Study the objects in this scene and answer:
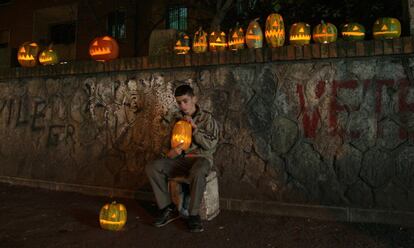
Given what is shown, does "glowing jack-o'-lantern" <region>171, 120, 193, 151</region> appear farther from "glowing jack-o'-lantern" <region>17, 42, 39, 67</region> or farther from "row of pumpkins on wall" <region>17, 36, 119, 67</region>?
"glowing jack-o'-lantern" <region>17, 42, 39, 67</region>

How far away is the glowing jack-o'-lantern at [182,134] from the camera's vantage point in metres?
3.94

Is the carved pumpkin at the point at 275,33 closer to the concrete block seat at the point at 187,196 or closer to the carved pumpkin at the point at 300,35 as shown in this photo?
the carved pumpkin at the point at 300,35

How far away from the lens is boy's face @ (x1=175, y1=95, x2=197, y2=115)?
406 cm

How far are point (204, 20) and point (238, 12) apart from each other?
7.74ft

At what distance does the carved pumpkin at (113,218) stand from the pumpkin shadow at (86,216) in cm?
28

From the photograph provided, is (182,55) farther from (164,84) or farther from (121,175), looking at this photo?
(121,175)

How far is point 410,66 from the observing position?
382cm

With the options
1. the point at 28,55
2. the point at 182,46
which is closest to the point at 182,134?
the point at 182,46

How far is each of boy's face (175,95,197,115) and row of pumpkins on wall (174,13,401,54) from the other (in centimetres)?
121

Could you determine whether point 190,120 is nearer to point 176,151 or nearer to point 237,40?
point 176,151

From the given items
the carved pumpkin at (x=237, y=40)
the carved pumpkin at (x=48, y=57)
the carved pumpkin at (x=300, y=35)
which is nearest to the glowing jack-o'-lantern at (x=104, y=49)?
the carved pumpkin at (x=48, y=57)

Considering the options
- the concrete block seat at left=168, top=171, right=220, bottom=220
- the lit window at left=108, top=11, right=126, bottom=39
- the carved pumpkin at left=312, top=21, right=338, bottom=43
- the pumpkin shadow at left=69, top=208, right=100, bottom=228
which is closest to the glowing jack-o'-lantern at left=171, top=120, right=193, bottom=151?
the concrete block seat at left=168, top=171, right=220, bottom=220

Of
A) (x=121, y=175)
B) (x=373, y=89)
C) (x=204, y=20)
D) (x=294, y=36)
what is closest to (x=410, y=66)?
(x=373, y=89)

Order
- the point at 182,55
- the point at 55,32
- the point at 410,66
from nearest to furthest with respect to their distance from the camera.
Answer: the point at 410,66 → the point at 182,55 → the point at 55,32
